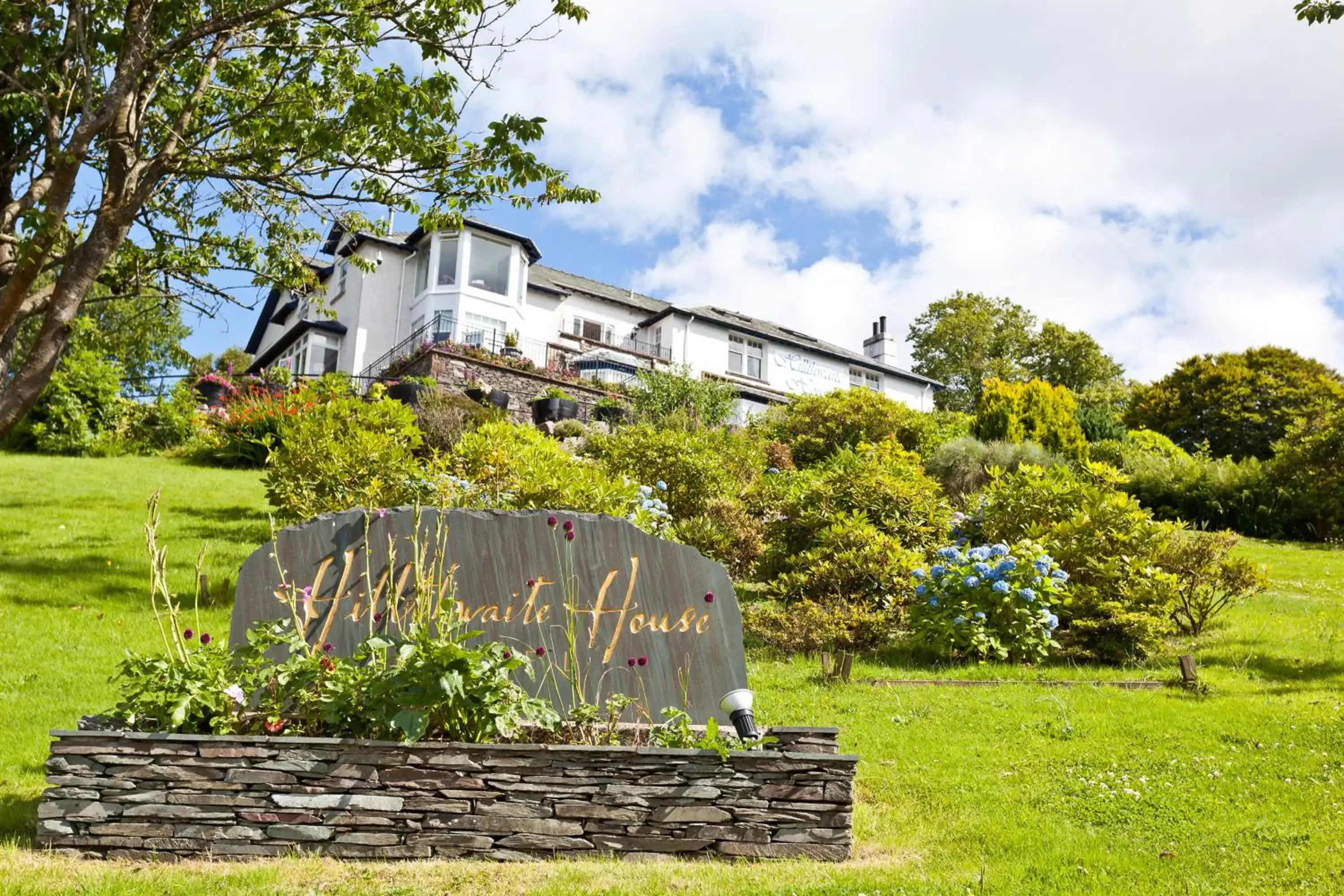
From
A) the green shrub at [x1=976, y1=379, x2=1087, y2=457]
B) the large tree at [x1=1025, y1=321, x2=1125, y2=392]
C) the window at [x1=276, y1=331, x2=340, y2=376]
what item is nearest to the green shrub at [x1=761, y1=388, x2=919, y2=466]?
the green shrub at [x1=976, y1=379, x2=1087, y2=457]

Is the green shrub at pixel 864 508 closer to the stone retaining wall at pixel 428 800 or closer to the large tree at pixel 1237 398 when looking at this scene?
the stone retaining wall at pixel 428 800

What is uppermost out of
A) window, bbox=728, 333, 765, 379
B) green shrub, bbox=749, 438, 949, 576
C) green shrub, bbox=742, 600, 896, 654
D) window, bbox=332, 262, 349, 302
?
window, bbox=332, 262, 349, 302

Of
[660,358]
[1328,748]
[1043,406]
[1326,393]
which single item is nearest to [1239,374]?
[1326,393]

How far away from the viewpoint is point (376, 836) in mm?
4539

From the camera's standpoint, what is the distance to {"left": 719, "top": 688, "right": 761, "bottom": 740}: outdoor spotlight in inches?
204

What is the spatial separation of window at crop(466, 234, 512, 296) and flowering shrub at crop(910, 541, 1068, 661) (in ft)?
80.6

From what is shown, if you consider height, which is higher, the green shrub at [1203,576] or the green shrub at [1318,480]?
the green shrub at [1318,480]

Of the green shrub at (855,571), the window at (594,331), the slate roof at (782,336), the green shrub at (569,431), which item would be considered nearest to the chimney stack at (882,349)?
the slate roof at (782,336)

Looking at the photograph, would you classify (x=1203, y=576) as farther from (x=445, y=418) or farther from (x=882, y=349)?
(x=882, y=349)

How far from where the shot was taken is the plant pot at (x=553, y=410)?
2438 centimetres

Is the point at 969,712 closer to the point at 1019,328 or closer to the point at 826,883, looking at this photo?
the point at 826,883

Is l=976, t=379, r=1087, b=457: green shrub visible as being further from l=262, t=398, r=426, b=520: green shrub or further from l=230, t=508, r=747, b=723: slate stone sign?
l=230, t=508, r=747, b=723: slate stone sign

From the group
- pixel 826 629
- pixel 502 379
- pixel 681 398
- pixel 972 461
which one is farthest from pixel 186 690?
pixel 502 379

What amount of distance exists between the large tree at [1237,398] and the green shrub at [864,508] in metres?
20.7
